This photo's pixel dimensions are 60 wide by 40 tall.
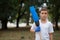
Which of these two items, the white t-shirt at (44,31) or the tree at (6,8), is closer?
the white t-shirt at (44,31)

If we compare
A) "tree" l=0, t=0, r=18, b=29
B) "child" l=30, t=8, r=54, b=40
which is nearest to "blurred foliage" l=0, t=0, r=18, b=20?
"tree" l=0, t=0, r=18, b=29

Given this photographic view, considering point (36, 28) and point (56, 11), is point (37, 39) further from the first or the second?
point (56, 11)

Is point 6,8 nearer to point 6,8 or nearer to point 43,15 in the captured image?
point 6,8

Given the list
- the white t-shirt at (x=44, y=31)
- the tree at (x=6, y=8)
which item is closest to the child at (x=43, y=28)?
the white t-shirt at (x=44, y=31)

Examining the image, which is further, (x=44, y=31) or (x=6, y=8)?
(x=6, y=8)

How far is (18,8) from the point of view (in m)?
38.7

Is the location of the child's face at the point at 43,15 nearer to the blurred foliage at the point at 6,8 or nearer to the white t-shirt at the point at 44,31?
the white t-shirt at the point at 44,31

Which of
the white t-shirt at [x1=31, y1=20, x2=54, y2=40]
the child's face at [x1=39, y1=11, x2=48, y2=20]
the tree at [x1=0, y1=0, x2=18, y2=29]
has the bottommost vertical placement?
the white t-shirt at [x1=31, y1=20, x2=54, y2=40]

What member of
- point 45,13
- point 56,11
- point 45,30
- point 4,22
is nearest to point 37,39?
point 45,30

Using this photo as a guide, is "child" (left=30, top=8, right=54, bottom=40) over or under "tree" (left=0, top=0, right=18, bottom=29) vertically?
under

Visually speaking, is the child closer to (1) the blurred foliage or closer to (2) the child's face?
(2) the child's face

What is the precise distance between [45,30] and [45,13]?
0.38m

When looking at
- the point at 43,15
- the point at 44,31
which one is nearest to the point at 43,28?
the point at 44,31

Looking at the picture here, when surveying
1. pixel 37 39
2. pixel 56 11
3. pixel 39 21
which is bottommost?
pixel 37 39
